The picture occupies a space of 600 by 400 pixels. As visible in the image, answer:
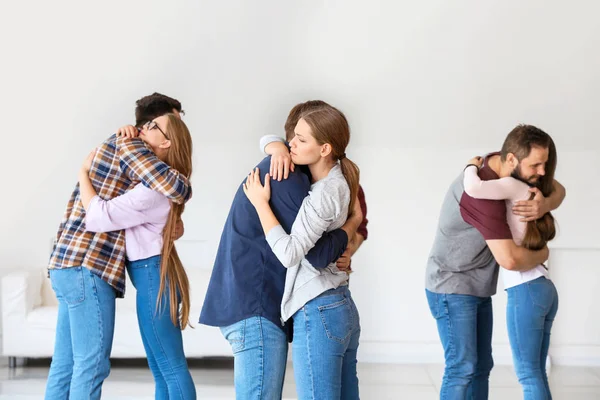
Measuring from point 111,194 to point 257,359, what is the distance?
3.28 feet

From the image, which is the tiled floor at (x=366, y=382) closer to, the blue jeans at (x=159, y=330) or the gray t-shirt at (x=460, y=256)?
the blue jeans at (x=159, y=330)

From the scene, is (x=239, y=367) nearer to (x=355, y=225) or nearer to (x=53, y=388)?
(x=355, y=225)

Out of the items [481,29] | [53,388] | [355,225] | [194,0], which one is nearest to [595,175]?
[481,29]

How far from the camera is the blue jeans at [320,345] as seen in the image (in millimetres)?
1956

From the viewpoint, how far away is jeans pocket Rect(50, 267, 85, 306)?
2.55m

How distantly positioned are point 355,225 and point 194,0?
8.88 ft

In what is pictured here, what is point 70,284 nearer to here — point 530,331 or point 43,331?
point 530,331

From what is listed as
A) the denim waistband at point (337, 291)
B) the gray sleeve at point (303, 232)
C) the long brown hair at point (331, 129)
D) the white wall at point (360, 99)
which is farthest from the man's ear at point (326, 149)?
the white wall at point (360, 99)

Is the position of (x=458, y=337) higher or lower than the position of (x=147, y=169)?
lower

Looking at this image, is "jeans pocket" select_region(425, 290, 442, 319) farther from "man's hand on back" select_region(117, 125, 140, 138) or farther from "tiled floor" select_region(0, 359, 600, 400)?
"tiled floor" select_region(0, 359, 600, 400)

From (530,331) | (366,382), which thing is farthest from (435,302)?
(366,382)

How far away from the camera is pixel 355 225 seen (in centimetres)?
220

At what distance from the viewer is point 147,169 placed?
2.59m

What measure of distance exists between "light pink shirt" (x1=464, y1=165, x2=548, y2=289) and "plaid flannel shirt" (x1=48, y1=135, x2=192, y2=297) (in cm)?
99
